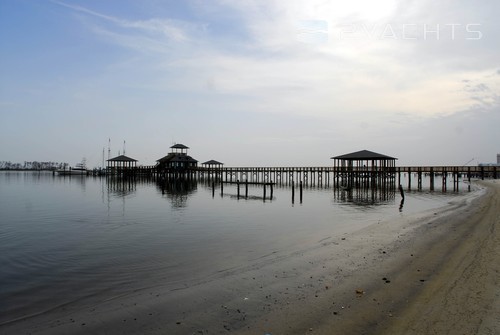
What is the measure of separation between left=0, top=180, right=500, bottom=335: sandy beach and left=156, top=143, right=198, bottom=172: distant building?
7066 centimetres

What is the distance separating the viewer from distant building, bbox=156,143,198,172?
79.2 m

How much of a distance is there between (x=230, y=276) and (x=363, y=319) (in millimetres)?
4210

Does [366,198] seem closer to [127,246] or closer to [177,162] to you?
[127,246]

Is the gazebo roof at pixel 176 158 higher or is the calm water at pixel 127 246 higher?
the gazebo roof at pixel 176 158

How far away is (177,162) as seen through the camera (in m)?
79.3

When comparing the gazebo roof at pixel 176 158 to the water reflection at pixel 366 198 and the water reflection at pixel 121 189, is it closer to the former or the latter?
the water reflection at pixel 121 189

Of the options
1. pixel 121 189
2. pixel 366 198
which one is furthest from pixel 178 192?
pixel 366 198

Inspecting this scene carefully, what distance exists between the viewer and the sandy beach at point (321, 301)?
5734 mm

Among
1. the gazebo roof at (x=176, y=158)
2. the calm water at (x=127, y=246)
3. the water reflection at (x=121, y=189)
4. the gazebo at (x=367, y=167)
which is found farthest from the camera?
the gazebo roof at (x=176, y=158)

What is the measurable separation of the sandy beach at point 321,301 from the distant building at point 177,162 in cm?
7066

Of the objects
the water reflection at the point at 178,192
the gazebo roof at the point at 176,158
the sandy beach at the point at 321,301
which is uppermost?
the gazebo roof at the point at 176,158

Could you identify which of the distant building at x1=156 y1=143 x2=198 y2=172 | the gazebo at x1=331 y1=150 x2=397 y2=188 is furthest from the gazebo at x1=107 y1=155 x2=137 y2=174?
the gazebo at x1=331 y1=150 x2=397 y2=188

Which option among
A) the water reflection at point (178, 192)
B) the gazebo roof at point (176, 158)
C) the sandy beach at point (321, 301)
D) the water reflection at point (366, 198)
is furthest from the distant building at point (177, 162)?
the sandy beach at point (321, 301)

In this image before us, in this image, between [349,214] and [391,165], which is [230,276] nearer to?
[349,214]
